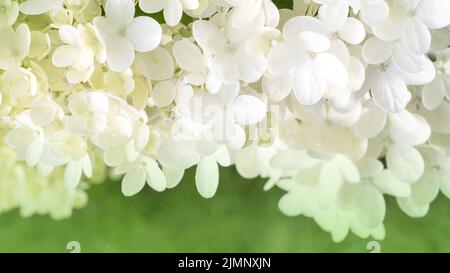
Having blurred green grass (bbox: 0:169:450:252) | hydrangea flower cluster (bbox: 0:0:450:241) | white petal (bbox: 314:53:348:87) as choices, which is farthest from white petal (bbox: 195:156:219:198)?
blurred green grass (bbox: 0:169:450:252)

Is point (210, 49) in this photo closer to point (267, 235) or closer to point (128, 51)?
point (128, 51)

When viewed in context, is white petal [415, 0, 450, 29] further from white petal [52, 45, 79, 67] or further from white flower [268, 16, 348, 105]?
white petal [52, 45, 79, 67]

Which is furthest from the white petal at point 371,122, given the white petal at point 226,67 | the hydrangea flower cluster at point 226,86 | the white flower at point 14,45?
the white flower at point 14,45

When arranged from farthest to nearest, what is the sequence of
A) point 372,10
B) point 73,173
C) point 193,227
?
point 193,227 < point 73,173 < point 372,10

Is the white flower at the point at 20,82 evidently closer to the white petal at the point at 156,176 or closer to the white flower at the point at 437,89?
the white petal at the point at 156,176

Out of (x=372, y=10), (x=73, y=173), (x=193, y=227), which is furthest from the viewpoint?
(x=193, y=227)

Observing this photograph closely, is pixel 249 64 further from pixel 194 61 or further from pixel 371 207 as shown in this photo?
pixel 371 207

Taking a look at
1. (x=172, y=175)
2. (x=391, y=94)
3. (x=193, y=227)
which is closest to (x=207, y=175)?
(x=172, y=175)
